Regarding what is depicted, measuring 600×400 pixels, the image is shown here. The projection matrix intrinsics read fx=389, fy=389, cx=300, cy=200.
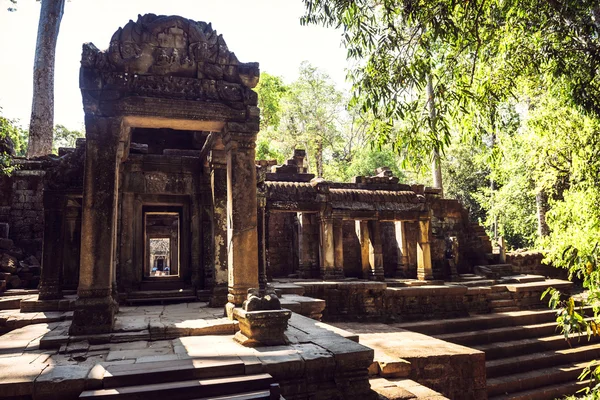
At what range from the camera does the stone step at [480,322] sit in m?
9.62

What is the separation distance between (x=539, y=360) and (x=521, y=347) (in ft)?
1.49

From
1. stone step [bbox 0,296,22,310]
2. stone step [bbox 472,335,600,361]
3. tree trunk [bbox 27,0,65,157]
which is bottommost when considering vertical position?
stone step [bbox 472,335,600,361]

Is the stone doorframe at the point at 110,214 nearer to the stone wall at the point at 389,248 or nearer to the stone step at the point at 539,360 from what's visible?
the stone step at the point at 539,360

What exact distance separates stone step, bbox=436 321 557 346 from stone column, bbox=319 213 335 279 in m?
4.10

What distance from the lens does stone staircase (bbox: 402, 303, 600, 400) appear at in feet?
26.1

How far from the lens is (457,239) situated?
15.9 meters

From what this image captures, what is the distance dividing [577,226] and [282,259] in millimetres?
8934

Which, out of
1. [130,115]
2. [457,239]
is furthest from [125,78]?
[457,239]

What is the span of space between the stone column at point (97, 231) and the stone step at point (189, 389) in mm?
1794

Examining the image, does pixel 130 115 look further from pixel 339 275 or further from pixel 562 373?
pixel 562 373

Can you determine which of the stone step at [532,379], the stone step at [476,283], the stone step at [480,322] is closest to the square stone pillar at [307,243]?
the stone step at [480,322]

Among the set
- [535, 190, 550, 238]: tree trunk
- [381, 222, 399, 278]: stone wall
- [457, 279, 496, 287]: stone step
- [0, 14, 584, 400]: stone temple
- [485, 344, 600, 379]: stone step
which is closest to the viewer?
[0, 14, 584, 400]: stone temple

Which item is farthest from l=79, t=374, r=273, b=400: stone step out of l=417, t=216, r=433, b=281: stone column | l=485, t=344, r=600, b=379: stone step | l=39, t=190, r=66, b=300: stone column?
l=417, t=216, r=433, b=281: stone column

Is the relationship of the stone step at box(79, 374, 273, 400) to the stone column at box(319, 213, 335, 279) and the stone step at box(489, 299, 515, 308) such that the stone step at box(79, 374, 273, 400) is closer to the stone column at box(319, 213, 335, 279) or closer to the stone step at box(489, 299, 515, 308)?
the stone column at box(319, 213, 335, 279)
